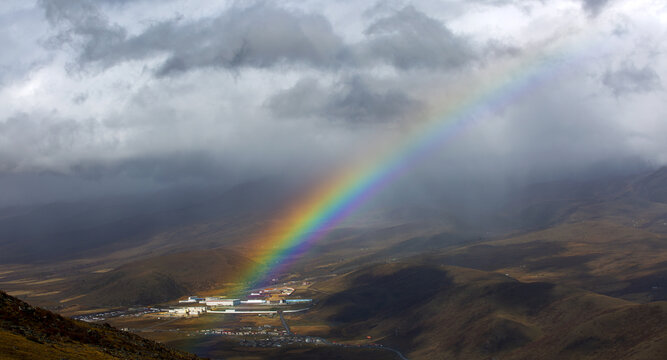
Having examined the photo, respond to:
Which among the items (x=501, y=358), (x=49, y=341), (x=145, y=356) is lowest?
(x=501, y=358)

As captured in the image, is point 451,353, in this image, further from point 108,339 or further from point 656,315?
point 108,339

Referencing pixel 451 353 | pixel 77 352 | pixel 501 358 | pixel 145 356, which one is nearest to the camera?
pixel 77 352

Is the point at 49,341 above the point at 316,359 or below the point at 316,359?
above

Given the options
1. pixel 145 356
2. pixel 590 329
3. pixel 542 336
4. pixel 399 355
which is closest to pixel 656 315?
pixel 590 329

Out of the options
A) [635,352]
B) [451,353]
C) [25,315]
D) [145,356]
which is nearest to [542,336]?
[451,353]

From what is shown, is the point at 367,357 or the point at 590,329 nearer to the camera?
the point at 590,329

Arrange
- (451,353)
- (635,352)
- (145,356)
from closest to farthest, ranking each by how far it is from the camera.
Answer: (145,356) < (635,352) < (451,353)

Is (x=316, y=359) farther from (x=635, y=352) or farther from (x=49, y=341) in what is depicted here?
(x=49, y=341)
